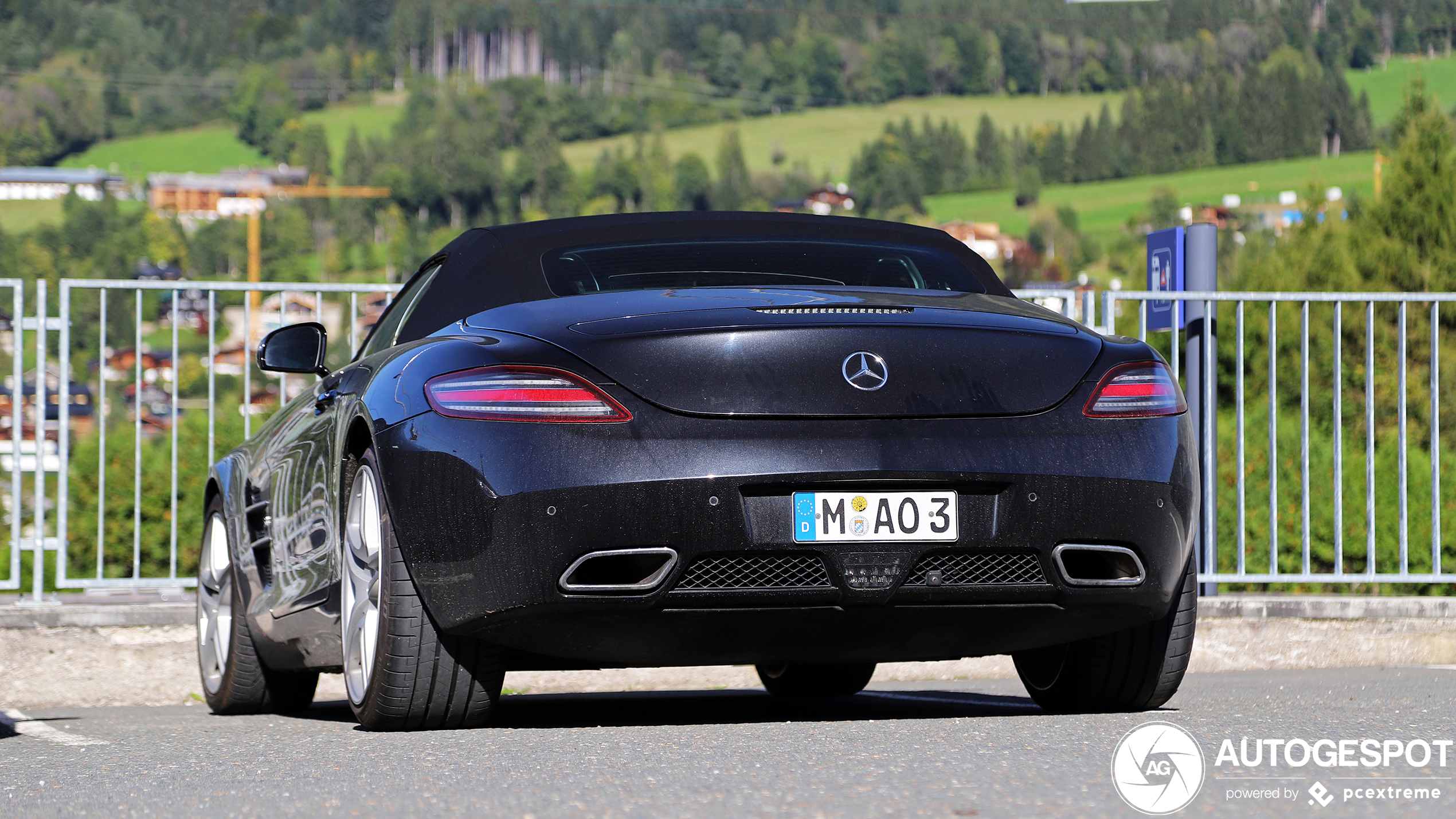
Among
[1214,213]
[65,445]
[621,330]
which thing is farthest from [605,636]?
[1214,213]

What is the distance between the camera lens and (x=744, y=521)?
4.01 meters

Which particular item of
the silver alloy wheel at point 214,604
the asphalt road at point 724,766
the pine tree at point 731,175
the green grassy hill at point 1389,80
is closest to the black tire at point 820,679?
the asphalt road at point 724,766

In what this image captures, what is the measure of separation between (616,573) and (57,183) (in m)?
181

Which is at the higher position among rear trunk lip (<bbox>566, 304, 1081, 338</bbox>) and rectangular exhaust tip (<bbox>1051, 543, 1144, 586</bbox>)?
rear trunk lip (<bbox>566, 304, 1081, 338</bbox>)

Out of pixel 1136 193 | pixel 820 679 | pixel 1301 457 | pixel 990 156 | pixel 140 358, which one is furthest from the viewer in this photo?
pixel 990 156

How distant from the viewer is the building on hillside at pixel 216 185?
16775cm

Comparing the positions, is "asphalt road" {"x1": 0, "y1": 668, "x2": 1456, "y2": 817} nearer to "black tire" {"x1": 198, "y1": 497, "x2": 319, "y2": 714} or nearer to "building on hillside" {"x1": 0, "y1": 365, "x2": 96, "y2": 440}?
"black tire" {"x1": 198, "y1": 497, "x2": 319, "y2": 714}

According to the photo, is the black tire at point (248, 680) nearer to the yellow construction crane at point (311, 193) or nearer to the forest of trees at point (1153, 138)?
the forest of trees at point (1153, 138)

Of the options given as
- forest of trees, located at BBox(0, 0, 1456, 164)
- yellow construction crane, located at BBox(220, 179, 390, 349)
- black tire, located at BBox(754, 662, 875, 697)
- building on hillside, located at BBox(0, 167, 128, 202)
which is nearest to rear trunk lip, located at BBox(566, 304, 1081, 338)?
black tire, located at BBox(754, 662, 875, 697)

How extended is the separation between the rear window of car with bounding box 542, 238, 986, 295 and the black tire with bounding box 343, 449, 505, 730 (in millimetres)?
813

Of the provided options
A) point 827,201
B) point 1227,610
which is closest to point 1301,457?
point 1227,610

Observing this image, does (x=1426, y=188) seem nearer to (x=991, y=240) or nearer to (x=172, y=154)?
(x=991, y=240)

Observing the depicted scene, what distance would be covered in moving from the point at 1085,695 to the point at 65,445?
15.5 feet

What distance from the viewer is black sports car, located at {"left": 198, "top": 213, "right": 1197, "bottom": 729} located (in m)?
4.03
